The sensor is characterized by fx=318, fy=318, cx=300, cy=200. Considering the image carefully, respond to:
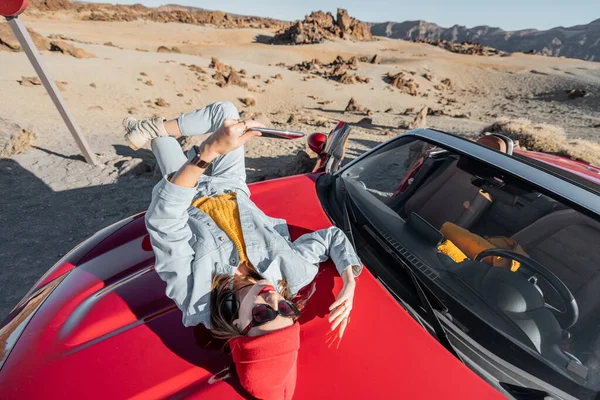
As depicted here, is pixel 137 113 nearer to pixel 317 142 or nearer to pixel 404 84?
pixel 317 142

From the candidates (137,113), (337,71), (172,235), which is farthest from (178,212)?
(337,71)

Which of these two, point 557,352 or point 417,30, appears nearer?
point 557,352

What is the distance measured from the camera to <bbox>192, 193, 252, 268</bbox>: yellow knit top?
1.71 m

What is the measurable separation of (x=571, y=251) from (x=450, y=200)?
65cm

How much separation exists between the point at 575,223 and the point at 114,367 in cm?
Answer: 211

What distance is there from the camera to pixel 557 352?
117cm

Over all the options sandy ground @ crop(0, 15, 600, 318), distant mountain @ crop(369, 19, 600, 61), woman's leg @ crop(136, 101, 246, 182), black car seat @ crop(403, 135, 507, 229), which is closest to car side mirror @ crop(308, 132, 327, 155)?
woman's leg @ crop(136, 101, 246, 182)

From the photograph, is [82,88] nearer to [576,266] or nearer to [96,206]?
[96,206]

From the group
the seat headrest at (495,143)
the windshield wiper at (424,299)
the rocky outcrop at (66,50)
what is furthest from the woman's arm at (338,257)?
the rocky outcrop at (66,50)

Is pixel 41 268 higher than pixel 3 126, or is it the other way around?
pixel 3 126

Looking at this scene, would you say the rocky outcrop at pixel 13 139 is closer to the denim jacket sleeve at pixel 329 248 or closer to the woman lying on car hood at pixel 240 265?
the woman lying on car hood at pixel 240 265

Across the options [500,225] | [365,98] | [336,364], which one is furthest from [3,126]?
[365,98]

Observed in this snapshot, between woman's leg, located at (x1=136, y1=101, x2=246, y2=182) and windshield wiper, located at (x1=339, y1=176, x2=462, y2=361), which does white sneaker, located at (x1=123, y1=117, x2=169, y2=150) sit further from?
windshield wiper, located at (x1=339, y1=176, x2=462, y2=361)

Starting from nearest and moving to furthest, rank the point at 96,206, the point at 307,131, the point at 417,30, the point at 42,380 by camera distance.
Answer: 1. the point at 42,380
2. the point at 96,206
3. the point at 307,131
4. the point at 417,30
